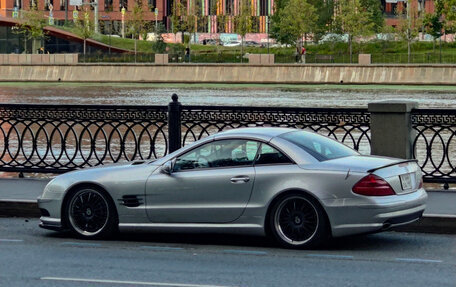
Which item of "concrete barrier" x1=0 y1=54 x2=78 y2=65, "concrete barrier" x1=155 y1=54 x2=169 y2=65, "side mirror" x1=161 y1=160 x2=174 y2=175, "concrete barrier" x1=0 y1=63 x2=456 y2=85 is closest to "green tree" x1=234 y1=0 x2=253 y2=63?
"concrete barrier" x1=155 y1=54 x2=169 y2=65

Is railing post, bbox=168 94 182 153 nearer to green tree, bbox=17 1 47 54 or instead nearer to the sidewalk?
the sidewalk

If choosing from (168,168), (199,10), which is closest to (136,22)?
(199,10)

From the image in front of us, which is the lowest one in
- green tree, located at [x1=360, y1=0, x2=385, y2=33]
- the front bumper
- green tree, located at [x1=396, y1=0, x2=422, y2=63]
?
the front bumper

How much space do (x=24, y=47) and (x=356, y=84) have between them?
4556 centimetres

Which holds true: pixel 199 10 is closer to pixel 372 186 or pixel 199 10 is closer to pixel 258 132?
pixel 258 132

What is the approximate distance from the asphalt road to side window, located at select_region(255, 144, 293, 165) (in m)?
0.93

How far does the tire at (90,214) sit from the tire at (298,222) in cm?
194

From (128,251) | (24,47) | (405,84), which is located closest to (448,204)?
(128,251)

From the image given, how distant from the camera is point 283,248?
11.6m

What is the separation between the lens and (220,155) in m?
11.9

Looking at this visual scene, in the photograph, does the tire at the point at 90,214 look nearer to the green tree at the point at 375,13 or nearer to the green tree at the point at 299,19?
the green tree at the point at 299,19

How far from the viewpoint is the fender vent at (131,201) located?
12.1 meters

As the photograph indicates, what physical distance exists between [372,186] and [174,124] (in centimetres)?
576

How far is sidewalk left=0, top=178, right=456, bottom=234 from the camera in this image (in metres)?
12.7
